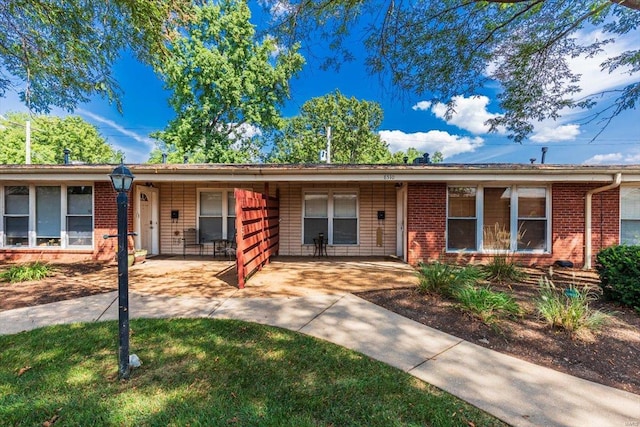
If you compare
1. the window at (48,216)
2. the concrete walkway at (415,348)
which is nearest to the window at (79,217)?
the window at (48,216)

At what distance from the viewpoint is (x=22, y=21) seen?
17.4ft

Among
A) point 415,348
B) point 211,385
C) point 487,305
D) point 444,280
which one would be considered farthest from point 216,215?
point 487,305

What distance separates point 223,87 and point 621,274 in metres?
20.8

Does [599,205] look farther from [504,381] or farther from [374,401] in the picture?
[374,401]

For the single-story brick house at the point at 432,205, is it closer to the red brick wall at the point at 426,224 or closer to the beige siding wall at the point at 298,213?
the red brick wall at the point at 426,224

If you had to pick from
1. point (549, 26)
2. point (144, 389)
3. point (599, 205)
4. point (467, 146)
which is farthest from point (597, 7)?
point (467, 146)

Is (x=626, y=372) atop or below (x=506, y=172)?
below

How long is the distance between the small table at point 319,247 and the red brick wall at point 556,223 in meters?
2.73

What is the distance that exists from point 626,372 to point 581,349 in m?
0.40

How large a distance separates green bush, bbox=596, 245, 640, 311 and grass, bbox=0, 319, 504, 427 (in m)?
4.02

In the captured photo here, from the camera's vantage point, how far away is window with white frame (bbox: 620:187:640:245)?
26.2 ft

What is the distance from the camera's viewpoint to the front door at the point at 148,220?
9.17 m

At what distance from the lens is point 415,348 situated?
3.31m

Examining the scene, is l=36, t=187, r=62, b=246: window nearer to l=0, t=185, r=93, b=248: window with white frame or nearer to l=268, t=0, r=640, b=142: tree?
l=0, t=185, r=93, b=248: window with white frame
